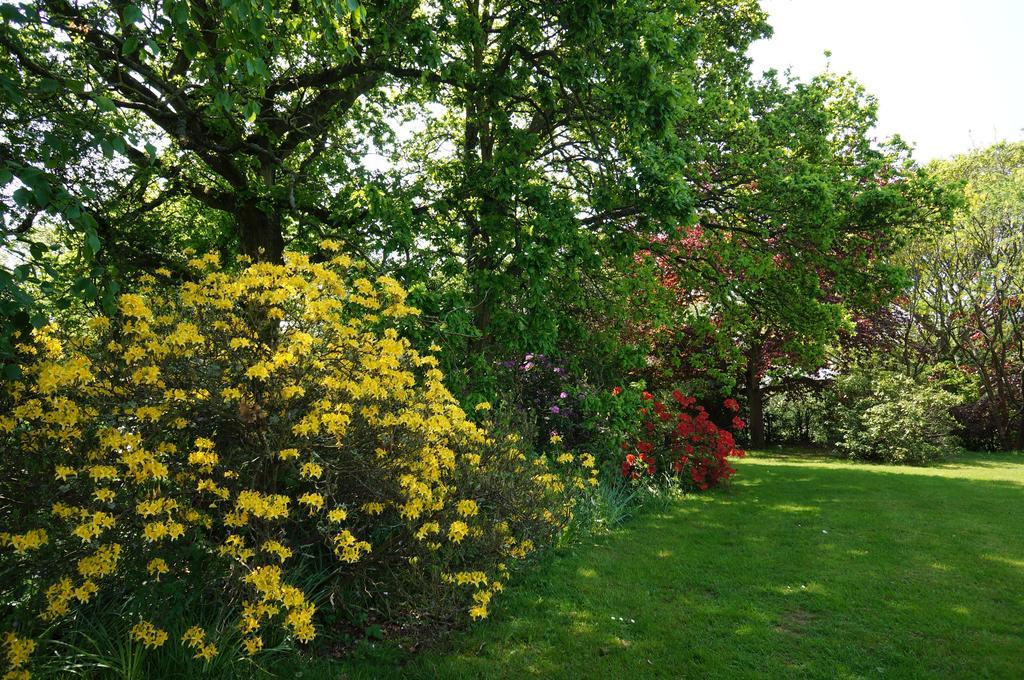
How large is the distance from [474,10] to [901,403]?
12.7 metres

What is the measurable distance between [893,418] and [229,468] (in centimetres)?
1515

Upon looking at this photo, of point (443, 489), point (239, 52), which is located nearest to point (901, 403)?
point (443, 489)

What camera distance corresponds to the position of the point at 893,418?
14508mm

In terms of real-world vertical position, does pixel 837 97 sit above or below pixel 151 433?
above

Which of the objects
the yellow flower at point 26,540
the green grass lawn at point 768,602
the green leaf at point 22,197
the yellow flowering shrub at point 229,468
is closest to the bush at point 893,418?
the green grass lawn at point 768,602

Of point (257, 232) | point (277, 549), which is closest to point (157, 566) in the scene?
point (277, 549)

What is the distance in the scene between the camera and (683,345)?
48.6 ft

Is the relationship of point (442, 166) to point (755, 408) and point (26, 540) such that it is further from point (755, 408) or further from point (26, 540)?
point (755, 408)

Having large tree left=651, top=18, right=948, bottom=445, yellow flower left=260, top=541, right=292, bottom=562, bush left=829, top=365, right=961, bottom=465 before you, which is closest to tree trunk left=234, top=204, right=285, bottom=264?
large tree left=651, top=18, right=948, bottom=445

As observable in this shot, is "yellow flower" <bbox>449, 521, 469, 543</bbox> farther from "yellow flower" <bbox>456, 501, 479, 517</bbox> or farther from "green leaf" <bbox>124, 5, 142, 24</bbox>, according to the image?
"green leaf" <bbox>124, 5, 142, 24</bbox>

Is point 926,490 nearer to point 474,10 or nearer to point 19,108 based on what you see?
point 474,10

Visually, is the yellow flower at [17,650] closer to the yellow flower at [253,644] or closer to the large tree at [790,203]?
the yellow flower at [253,644]

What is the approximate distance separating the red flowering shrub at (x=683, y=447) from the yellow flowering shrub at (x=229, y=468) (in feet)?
19.2

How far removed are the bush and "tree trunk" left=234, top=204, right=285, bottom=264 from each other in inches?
532
